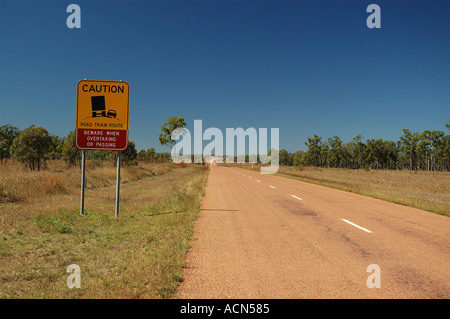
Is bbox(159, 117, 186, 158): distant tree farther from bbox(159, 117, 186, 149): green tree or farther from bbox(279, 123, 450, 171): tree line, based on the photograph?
bbox(279, 123, 450, 171): tree line

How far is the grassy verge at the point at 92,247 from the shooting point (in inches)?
171

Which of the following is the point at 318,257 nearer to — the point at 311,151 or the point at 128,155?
the point at 128,155

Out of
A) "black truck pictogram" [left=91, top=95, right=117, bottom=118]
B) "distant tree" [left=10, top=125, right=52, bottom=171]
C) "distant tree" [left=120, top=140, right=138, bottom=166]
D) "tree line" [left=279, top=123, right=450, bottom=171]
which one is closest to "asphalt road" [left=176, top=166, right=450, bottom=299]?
"black truck pictogram" [left=91, top=95, right=117, bottom=118]

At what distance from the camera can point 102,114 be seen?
10906 millimetres

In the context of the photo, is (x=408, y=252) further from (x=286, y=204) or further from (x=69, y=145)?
(x=69, y=145)

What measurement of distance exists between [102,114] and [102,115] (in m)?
0.04

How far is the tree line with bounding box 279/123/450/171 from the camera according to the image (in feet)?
273

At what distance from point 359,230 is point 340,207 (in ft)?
14.3

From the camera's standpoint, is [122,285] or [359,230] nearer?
[122,285]

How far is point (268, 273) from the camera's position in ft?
15.5

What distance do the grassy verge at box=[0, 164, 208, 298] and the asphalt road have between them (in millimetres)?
576

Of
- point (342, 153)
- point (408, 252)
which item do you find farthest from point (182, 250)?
point (342, 153)

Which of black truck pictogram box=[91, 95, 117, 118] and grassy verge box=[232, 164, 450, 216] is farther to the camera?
grassy verge box=[232, 164, 450, 216]

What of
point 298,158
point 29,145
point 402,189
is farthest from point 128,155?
point 298,158
